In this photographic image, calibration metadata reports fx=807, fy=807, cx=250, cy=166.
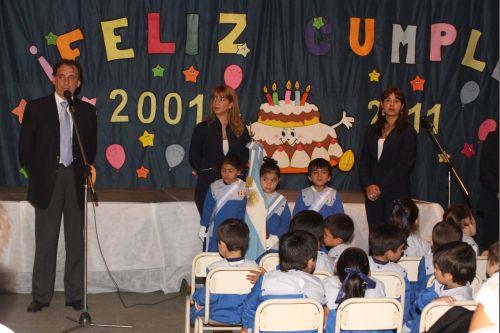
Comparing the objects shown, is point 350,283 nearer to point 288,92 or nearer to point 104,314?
point 104,314

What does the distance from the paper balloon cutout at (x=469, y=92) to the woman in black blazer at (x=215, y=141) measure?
9.18 feet

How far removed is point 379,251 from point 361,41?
3564mm

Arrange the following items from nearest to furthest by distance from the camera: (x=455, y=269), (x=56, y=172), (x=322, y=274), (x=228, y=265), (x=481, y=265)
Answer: (x=455, y=269) → (x=322, y=274) → (x=228, y=265) → (x=481, y=265) → (x=56, y=172)

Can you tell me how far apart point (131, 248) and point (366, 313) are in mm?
3032

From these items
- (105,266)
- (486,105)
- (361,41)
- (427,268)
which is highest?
(361,41)

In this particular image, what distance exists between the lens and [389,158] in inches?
230

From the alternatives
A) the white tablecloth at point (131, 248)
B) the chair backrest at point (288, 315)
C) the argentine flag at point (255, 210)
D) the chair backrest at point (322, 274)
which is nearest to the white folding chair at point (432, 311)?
the chair backrest at point (288, 315)

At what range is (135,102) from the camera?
23.5 feet

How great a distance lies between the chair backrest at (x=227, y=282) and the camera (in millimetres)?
4020

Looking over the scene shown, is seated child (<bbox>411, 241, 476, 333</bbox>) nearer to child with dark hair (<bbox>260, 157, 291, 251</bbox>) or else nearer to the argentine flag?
the argentine flag

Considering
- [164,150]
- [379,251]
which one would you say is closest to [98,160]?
[164,150]

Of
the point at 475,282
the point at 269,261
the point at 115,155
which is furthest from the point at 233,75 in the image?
the point at 475,282

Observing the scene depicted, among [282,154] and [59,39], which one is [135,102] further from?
[282,154]

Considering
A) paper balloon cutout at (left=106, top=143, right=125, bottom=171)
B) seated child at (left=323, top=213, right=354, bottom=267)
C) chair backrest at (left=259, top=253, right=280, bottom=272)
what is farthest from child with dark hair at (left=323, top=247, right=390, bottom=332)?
paper balloon cutout at (left=106, top=143, right=125, bottom=171)
